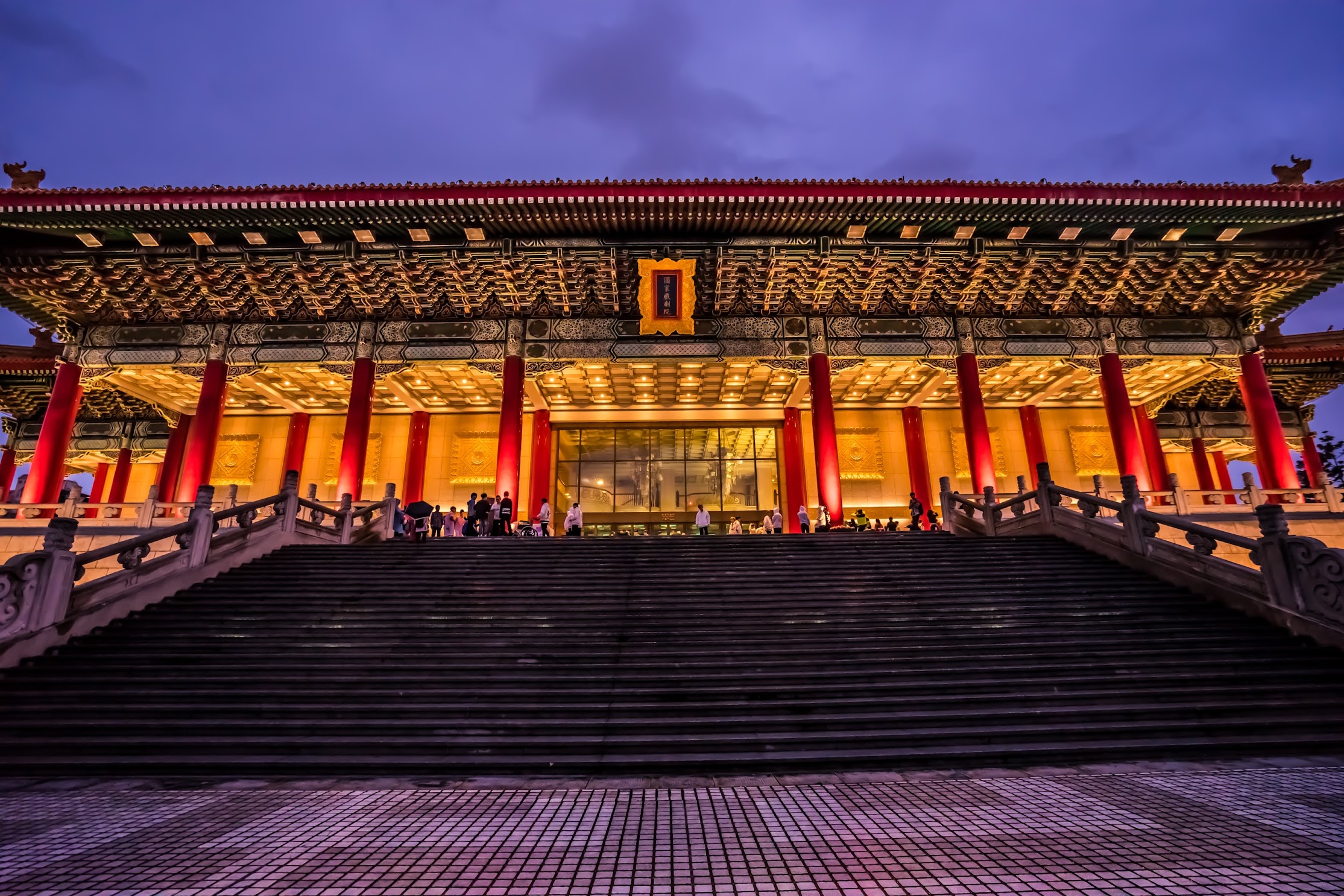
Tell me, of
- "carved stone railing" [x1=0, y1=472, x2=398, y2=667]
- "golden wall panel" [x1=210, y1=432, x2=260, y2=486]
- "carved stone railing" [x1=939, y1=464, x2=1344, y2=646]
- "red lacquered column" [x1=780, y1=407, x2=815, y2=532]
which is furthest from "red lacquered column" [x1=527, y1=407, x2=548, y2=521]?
"carved stone railing" [x1=939, y1=464, x2=1344, y2=646]

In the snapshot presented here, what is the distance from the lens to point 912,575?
8.68 metres

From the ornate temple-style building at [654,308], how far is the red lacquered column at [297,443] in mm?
72

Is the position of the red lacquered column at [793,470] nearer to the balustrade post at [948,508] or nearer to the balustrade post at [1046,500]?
the balustrade post at [948,508]

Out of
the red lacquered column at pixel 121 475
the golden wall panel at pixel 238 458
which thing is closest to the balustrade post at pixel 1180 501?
the golden wall panel at pixel 238 458

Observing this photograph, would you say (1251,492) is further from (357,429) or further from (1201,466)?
(357,429)

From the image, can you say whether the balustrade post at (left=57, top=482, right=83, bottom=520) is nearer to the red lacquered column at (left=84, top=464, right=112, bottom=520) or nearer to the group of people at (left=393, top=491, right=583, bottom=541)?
the group of people at (left=393, top=491, right=583, bottom=541)

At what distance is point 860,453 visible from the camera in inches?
886

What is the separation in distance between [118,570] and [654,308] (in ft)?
38.9

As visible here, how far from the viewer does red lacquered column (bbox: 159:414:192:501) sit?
20484mm

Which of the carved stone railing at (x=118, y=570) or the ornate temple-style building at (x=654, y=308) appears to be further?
the ornate temple-style building at (x=654, y=308)

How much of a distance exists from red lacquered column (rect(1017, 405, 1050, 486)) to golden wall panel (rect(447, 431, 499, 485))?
1997 centimetres

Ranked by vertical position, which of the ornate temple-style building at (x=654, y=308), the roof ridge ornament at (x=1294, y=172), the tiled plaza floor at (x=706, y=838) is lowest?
the tiled plaza floor at (x=706, y=838)

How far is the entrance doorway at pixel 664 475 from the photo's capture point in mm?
22125

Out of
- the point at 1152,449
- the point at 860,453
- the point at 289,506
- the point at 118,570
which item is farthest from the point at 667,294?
the point at 1152,449
